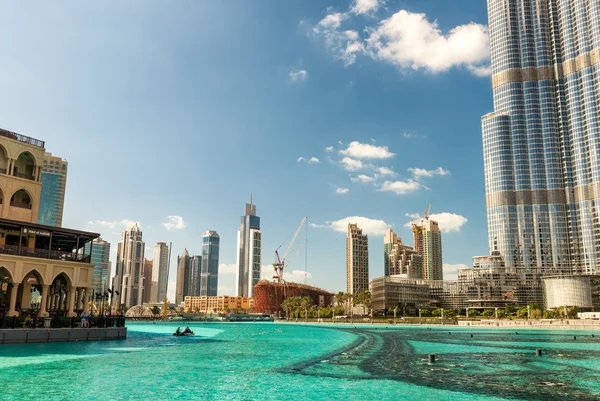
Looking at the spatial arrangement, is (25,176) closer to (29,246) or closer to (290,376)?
(29,246)

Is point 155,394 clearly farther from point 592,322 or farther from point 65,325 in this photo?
point 592,322

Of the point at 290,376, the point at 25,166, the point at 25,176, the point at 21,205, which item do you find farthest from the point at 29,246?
the point at 290,376

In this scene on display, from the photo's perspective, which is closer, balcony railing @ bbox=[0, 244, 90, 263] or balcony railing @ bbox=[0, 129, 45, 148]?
balcony railing @ bbox=[0, 244, 90, 263]

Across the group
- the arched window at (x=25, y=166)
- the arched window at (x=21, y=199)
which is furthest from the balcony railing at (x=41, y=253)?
the arched window at (x=25, y=166)

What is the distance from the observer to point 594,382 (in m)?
32.2

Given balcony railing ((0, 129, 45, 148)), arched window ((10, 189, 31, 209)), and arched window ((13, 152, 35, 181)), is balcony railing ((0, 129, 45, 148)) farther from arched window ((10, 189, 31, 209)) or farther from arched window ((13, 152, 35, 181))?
arched window ((10, 189, 31, 209))

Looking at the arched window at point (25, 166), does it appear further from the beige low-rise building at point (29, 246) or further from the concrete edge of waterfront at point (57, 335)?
the concrete edge of waterfront at point (57, 335)

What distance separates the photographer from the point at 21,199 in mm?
72750

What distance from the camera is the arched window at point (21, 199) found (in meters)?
71.4

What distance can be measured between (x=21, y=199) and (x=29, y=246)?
987 cm

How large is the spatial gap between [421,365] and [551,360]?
14.1 metres

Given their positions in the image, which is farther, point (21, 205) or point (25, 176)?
point (25, 176)

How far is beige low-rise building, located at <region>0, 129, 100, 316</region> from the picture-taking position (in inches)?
2355

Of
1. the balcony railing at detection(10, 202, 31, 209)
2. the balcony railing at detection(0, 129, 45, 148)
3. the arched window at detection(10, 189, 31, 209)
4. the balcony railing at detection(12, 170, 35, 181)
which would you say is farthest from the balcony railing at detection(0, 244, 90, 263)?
the balcony railing at detection(0, 129, 45, 148)
